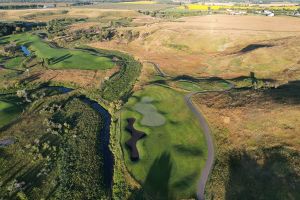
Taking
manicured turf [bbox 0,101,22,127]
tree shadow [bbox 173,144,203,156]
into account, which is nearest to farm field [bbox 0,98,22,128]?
manicured turf [bbox 0,101,22,127]

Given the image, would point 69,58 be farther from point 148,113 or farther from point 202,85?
point 148,113

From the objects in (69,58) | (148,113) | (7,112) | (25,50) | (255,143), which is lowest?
(255,143)

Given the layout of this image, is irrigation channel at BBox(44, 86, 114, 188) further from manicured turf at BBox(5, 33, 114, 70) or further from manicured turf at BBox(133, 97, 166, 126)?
manicured turf at BBox(5, 33, 114, 70)

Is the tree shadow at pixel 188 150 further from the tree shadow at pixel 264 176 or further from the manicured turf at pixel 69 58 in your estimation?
the manicured turf at pixel 69 58

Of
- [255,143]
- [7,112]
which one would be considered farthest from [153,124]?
[7,112]

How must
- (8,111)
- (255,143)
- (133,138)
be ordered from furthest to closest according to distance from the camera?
(8,111), (133,138), (255,143)

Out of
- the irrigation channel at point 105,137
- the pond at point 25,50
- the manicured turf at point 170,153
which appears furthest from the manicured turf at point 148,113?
the pond at point 25,50

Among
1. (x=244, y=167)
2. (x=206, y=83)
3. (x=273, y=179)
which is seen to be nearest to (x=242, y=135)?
(x=244, y=167)
